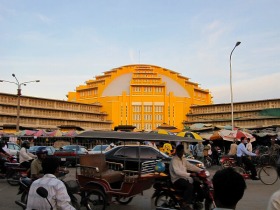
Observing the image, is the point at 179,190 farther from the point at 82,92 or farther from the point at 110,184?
the point at 82,92

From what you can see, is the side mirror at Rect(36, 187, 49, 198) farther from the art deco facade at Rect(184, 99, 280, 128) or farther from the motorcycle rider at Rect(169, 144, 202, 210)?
the art deco facade at Rect(184, 99, 280, 128)

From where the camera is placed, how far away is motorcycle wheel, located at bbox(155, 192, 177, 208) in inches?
323

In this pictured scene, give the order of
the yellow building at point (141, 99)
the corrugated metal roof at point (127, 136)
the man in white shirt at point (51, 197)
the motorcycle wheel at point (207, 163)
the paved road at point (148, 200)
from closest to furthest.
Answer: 1. the man in white shirt at point (51, 197)
2. the corrugated metal roof at point (127, 136)
3. the paved road at point (148, 200)
4. the motorcycle wheel at point (207, 163)
5. the yellow building at point (141, 99)

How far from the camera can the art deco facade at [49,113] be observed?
72375mm

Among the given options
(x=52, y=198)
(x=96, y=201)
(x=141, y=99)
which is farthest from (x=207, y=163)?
(x=141, y=99)

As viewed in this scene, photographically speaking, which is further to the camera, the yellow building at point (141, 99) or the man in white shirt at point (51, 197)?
the yellow building at point (141, 99)

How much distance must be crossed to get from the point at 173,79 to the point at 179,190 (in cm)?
10500

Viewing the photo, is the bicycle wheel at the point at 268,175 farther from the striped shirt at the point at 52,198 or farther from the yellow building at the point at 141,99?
the yellow building at the point at 141,99

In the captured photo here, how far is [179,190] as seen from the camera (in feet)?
26.5

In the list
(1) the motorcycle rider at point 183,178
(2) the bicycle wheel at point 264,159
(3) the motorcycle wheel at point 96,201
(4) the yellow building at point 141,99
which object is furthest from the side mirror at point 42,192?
(4) the yellow building at point 141,99

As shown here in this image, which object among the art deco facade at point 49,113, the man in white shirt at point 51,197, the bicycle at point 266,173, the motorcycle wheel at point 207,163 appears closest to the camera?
the man in white shirt at point 51,197

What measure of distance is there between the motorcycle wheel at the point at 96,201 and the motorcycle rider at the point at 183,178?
65.1 inches

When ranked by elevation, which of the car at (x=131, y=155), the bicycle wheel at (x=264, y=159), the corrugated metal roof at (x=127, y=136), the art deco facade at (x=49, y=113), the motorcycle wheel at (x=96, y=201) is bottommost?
the motorcycle wheel at (x=96, y=201)

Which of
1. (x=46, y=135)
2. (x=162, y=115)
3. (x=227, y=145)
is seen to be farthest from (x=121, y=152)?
(x=162, y=115)
